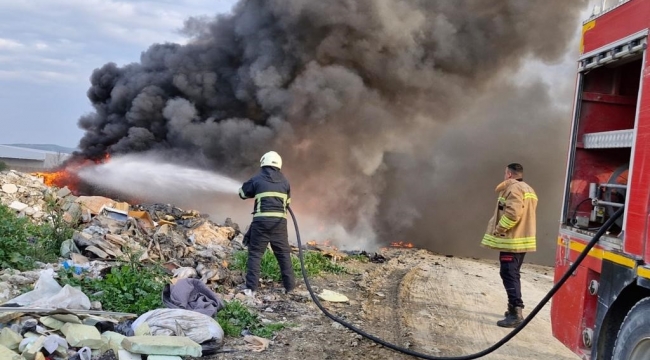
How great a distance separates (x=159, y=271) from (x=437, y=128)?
1300 cm

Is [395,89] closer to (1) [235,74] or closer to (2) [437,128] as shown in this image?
(2) [437,128]

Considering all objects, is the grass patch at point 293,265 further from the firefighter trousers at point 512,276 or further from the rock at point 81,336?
the rock at point 81,336

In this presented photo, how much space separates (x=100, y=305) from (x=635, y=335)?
4.03 m

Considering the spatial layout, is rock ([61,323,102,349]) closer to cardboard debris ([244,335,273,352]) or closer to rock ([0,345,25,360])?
rock ([0,345,25,360])

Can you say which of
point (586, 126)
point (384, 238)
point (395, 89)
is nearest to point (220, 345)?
point (586, 126)

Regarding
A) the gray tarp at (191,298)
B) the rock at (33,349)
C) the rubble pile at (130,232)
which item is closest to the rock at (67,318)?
the rock at (33,349)

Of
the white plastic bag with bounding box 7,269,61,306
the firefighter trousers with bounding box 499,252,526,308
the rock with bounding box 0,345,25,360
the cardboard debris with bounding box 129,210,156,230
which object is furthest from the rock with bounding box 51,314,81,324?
the cardboard debris with bounding box 129,210,156,230

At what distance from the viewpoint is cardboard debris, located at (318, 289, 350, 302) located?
21.4 ft

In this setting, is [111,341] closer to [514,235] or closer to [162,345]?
[162,345]

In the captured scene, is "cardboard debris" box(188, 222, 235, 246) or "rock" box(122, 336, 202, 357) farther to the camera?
"cardboard debris" box(188, 222, 235, 246)

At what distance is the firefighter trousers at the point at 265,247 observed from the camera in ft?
21.2

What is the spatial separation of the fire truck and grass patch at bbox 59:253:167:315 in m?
3.46

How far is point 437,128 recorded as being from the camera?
56.7 ft

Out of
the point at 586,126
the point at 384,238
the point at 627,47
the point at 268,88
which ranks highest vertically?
the point at 268,88
